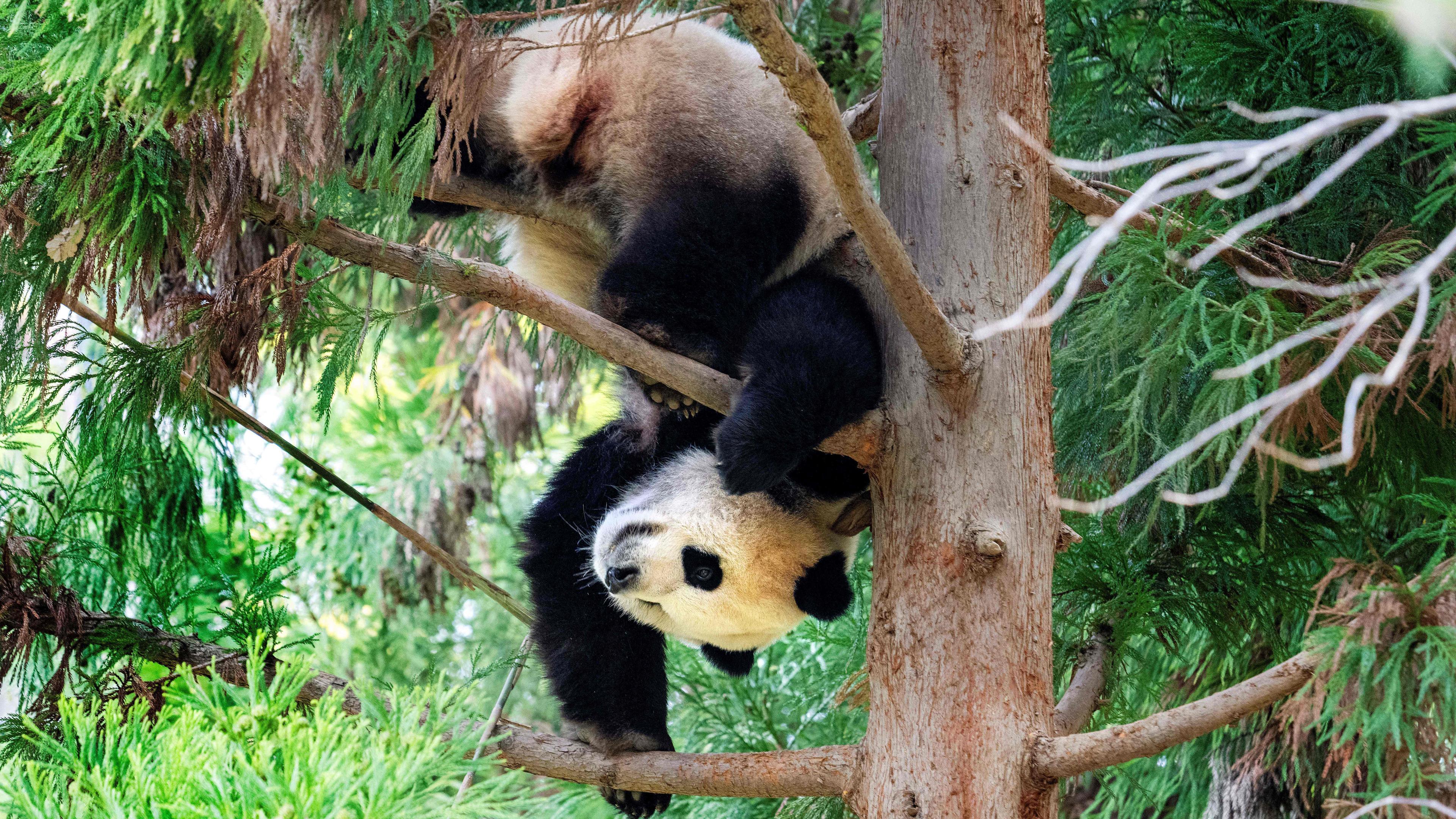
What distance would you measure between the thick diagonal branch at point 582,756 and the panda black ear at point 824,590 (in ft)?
1.20

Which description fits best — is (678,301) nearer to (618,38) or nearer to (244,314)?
(618,38)

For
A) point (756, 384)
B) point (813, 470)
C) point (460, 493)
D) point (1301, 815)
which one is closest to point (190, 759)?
point (756, 384)

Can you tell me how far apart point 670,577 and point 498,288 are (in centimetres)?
80

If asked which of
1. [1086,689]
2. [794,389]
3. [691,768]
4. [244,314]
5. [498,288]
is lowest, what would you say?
[1086,689]

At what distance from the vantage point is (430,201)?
9.01ft

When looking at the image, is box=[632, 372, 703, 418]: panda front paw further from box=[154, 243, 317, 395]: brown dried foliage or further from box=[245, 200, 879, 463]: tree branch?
box=[154, 243, 317, 395]: brown dried foliage

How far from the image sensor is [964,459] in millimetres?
2074

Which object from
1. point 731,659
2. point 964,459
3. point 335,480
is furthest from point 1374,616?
point 335,480

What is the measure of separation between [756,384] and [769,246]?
1.44 feet

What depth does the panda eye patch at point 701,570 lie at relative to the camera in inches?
96.6

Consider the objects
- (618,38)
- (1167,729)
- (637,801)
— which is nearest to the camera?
(1167,729)

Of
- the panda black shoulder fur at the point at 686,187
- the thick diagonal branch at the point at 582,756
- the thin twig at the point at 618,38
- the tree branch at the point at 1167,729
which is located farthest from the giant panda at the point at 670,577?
the thin twig at the point at 618,38

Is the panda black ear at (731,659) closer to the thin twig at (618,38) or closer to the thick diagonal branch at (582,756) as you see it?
the thick diagonal branch at (582,756)

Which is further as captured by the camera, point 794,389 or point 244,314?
point 244,314
